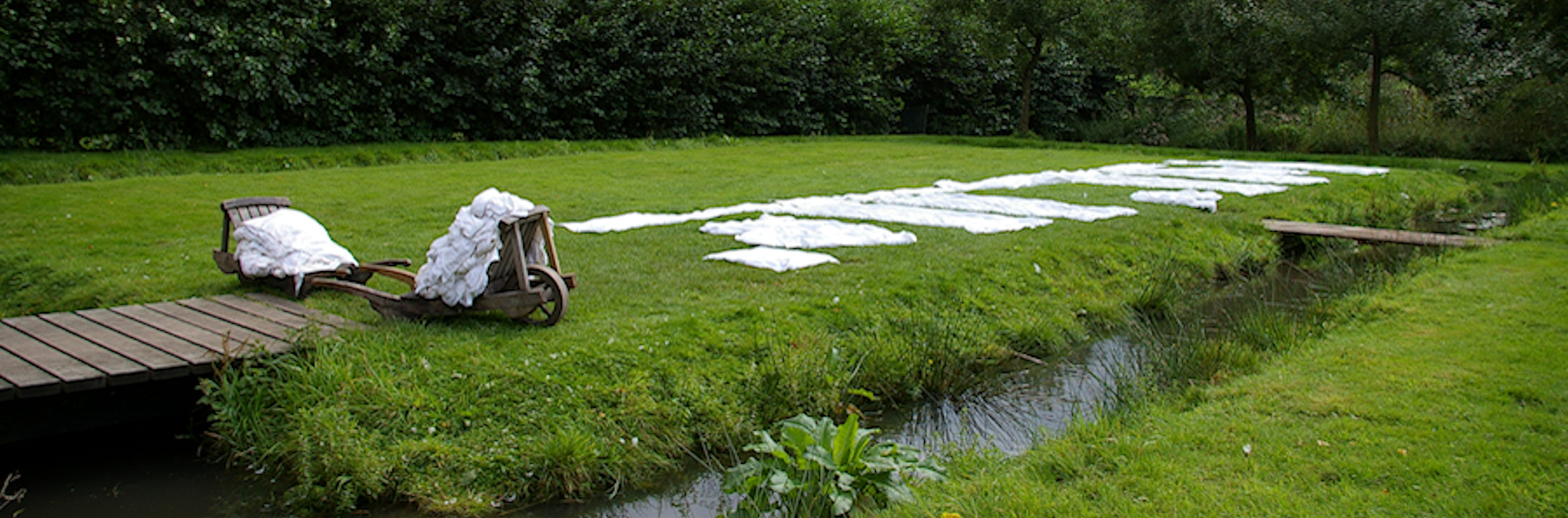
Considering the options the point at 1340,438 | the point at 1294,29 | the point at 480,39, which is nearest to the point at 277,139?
the point at 480,39

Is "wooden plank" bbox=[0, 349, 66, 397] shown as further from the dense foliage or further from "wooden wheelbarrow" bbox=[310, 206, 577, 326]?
the dense foliage

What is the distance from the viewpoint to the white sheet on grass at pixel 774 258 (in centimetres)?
576

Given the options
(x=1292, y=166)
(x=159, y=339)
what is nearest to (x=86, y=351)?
(x=159, y=339)

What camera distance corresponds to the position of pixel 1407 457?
9.50 ft

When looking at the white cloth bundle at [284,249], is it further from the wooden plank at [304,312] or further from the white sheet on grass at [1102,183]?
the white sheet on grass at [1102,183]

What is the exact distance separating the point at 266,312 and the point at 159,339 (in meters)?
0.56

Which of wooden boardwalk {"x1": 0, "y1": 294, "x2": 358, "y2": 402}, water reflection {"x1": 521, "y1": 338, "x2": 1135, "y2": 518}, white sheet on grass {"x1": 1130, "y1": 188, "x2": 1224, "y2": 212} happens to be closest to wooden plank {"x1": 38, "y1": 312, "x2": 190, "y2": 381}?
wooden boardwalk {"x1": 0, "y1": 294, "x2": 358, "y2": 402}

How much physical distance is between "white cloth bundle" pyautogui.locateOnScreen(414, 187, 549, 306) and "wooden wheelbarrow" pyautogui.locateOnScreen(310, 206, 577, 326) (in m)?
0.05

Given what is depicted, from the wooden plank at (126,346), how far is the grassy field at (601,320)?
0.61ft

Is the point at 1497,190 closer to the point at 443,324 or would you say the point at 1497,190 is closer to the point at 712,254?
the point at 712,254

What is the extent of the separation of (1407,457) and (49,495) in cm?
456

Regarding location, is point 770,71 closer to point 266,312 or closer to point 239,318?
point 266,312

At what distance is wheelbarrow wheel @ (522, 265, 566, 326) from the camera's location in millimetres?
4328

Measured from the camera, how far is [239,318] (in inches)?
175
